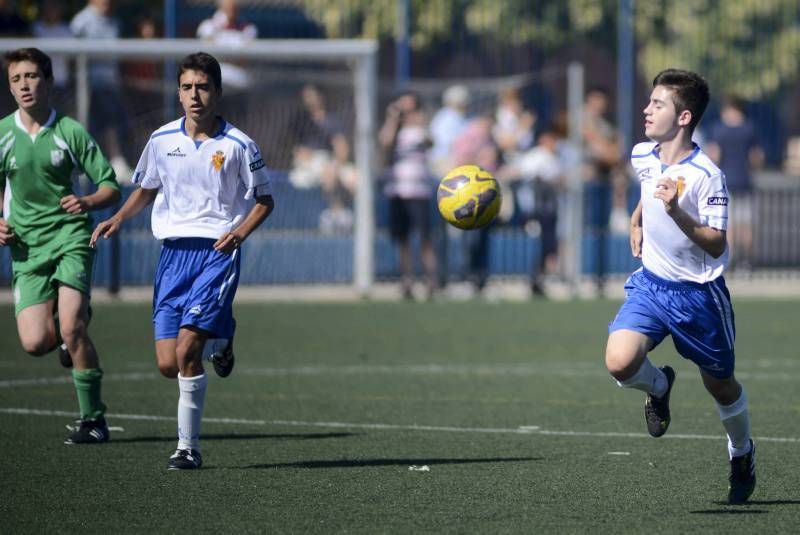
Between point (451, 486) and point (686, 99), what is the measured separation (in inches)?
83.6

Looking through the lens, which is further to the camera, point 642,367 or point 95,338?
point 95,338

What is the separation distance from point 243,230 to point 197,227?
0.26 meters

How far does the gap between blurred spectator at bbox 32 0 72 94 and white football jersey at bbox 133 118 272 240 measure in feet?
33.7

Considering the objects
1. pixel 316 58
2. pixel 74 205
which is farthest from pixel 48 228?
pixel 316 58

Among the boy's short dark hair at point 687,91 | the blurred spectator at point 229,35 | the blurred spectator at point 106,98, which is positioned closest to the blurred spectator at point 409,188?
the blurred spectator at point 229,35

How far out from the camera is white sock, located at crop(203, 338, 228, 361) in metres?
8.45

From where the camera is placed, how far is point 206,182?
8.45m

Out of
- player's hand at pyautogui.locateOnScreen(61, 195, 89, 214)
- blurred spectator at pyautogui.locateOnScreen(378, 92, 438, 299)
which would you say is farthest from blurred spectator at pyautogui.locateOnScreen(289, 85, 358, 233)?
player's hand at pyautogui.locateOnScreen(61, 195, 89, 214)

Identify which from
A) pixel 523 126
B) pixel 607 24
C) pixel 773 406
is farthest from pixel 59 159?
pixel 607 24

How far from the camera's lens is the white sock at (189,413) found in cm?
831

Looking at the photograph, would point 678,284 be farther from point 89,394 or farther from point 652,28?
point 652,28

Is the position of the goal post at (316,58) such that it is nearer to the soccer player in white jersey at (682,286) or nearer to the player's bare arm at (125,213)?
the player's bare arm at (125,213)

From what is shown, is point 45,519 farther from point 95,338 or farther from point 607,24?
point 607,24

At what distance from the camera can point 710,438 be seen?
9523 millimetres
